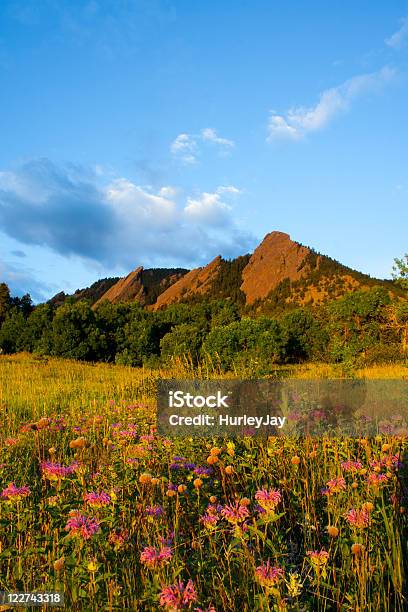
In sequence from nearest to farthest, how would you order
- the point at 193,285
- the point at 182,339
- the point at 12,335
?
the point at 182,339 → the point at 12,335 → the point at 193,285

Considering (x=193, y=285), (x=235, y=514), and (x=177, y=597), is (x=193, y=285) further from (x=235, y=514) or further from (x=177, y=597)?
(x=177, y=597)

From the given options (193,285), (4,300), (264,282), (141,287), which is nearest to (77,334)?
(4,300)

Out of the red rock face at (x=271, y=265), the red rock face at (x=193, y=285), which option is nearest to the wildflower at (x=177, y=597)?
the red rock face at (x=271, y=265)

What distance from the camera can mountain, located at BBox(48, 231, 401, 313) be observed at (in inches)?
2648

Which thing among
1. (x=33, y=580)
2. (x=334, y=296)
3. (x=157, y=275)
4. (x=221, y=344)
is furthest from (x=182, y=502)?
(x=157, y=275)

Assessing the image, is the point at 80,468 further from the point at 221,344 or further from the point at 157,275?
the point at 157,275

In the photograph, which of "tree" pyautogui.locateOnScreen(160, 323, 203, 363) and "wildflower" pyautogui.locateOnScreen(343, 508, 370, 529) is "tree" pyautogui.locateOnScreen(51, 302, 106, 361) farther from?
"wildflower" pyautogui.locateOnScreen(343, 508, 370, 529)

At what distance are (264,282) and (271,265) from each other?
456 centimetres

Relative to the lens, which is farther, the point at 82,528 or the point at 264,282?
the point at 264,282

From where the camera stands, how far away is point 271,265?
8531 centimetres

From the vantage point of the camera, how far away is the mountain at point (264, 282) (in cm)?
6725

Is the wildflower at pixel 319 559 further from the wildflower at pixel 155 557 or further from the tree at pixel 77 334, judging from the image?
the tree at pixel 77 334

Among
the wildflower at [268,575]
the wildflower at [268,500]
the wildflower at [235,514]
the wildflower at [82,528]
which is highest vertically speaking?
the wildflower at [268,500]

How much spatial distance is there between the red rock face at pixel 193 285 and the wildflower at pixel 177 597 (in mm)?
84915
